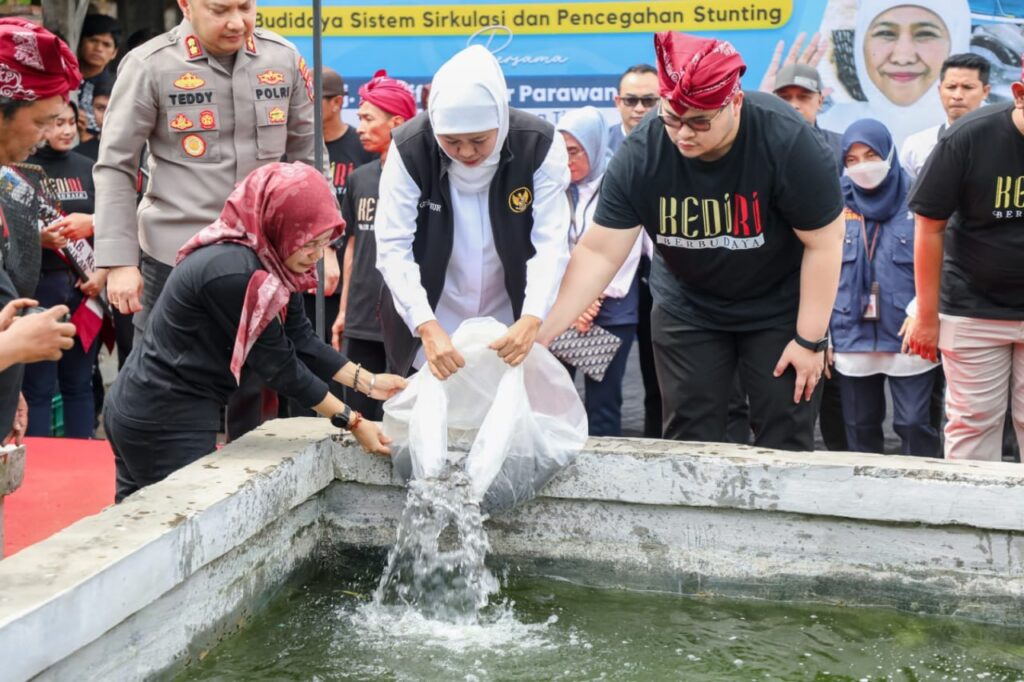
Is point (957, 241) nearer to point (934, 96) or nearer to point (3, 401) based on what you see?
point (934, 96)

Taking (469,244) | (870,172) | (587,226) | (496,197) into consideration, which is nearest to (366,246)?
(587,226)

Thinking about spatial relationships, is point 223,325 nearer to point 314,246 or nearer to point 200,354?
point 200,354

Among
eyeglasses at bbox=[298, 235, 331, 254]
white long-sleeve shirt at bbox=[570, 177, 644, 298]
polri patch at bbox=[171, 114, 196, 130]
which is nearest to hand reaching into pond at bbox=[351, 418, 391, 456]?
eyeglasses at bbox=[298, 235, 331, 254]

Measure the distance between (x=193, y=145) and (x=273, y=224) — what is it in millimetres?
1088

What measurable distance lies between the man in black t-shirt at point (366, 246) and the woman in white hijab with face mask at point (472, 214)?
809 mm

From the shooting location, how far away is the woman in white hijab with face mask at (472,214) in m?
4.00

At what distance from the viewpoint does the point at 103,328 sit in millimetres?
6668

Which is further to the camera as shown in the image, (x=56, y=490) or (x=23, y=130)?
(x=56, y=490)

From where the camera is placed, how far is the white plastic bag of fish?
157 inches

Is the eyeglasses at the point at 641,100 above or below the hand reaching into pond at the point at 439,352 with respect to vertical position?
above

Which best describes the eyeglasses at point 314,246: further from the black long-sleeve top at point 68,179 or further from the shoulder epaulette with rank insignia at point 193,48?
the black long-sleeve top at point 68,179

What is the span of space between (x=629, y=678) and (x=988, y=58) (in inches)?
170

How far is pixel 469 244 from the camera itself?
4.32 m

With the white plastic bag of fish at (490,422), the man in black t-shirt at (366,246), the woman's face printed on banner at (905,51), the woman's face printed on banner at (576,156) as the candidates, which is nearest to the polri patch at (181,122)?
the man in black t-shirt at (366,246)
